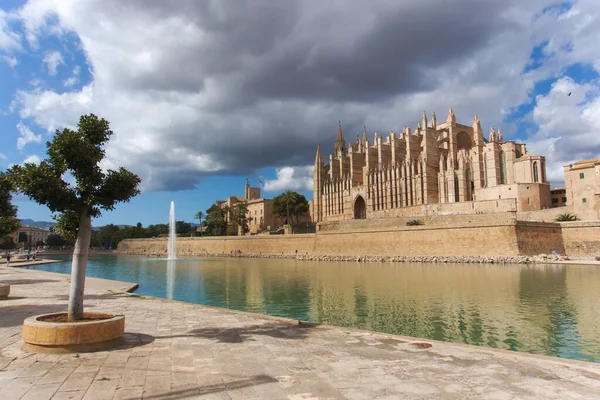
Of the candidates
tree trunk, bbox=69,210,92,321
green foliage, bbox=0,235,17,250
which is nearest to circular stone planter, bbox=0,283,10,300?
green foliage, bbox=0,235,17,250

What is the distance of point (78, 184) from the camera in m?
6.69

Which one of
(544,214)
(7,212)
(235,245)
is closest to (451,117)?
(544,214)

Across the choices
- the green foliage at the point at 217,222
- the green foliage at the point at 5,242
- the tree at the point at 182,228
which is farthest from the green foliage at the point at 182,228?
the green foliage at the point at 5,242

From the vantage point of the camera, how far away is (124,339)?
6.30m

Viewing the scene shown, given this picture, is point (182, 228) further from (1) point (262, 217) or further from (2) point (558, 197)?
(2) point (558, 197)

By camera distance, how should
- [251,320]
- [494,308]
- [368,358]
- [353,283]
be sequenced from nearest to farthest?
[368,358], [251,320], [494,308], [353,283]

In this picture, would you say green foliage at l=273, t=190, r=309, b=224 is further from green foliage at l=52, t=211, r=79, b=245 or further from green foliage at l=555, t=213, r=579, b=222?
green foliage at l=52, t=211, r=79, b=245

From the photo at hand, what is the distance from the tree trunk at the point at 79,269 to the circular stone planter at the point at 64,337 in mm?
421

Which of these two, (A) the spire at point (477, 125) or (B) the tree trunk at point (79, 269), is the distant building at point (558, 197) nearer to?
(A) the spire at point (477, 125)

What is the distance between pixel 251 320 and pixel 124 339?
2679 millimetres

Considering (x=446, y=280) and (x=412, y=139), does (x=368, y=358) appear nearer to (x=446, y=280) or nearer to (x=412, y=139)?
(x=446, y=280)

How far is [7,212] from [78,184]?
382 inches

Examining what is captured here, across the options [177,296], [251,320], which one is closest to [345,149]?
[177,296]

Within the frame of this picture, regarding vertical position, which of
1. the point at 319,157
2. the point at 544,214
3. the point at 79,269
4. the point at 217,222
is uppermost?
the point at 319,157
